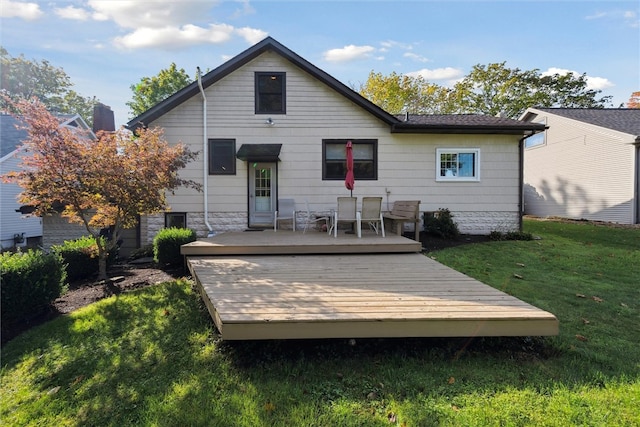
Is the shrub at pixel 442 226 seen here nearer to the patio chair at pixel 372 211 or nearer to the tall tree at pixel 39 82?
the patio chair at pixel 372 211

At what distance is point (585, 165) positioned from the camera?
50.1ft

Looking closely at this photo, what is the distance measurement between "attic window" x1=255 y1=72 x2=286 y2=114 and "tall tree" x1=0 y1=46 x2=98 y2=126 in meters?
28.0

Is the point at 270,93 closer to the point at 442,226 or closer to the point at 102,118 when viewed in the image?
the point at 442,226

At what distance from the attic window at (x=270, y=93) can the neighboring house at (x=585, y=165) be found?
13.7 metres

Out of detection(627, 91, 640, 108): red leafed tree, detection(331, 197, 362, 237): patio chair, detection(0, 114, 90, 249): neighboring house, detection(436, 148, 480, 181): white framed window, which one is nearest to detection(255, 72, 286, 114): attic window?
detection(331, 197, 362, 237): patio chair

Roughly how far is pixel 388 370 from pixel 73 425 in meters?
2.33

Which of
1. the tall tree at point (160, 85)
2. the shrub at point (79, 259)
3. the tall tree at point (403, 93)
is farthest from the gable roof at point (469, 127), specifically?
the tall tree at point (160, 85)

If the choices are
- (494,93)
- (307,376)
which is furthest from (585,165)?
(307,376)

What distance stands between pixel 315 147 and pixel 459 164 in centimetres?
437

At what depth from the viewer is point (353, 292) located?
12.0ft

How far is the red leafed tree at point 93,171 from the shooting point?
5320mm

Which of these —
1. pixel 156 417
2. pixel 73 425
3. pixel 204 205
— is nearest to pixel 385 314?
pixel 156 417

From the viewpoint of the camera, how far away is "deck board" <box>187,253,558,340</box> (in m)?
2.79

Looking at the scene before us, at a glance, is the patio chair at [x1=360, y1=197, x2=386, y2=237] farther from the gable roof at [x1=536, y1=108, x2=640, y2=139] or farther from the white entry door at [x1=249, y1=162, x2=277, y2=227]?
the gable roof at [x1=536, y1=108, x2=640, y2=139]
